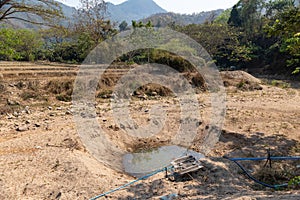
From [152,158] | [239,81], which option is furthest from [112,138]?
[239,81]

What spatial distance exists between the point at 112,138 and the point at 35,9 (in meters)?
4.53

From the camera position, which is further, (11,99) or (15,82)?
(15,82)

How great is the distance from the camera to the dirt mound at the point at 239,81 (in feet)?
40.8

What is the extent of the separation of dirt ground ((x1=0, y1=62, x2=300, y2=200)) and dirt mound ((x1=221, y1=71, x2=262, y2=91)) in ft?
8.72

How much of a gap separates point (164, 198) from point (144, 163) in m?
1.88

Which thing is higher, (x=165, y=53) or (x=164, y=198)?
(x=165, y=53)

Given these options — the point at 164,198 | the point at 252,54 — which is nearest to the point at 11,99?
the point at 164,198

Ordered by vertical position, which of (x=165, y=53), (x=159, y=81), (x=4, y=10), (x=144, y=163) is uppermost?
(x=4, y=10)

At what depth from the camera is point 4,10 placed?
7.70m

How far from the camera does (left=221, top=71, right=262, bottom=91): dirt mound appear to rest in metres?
12.4

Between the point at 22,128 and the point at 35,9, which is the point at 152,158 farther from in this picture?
the point at 35,9

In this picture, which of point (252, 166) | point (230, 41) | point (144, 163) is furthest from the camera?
point (230, 41)

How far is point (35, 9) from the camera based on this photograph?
725cm

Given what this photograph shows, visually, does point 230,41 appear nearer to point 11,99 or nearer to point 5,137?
point 11,99
